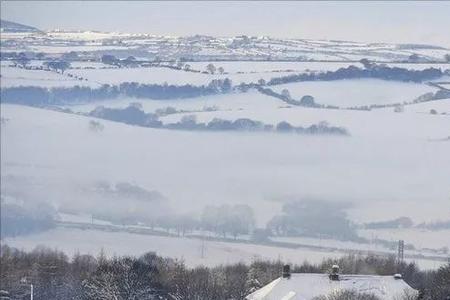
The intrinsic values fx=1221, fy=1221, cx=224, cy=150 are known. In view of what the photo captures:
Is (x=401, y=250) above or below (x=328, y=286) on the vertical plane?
above

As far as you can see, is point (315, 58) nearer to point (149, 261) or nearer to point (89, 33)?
point (149, 261)

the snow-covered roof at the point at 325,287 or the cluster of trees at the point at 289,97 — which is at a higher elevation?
the cluster of trees at the point at 289,97

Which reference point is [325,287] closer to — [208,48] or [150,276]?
[150,276]

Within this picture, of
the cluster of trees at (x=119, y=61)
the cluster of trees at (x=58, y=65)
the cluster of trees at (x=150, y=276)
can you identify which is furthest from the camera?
the cluster of trees at (x=58, y=65)

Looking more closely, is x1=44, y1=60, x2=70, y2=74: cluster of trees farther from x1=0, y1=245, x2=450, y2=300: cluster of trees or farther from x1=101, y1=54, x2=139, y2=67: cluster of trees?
x1=0, y1=245, x2=450, y2=300: cluster of trees

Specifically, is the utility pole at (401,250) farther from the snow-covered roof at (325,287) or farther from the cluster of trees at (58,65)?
the cluster of trees at (58,65)

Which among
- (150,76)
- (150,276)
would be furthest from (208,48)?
(150,276)

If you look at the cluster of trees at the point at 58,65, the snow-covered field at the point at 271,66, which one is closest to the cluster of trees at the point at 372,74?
the snow-covered field at the point at 271,66
